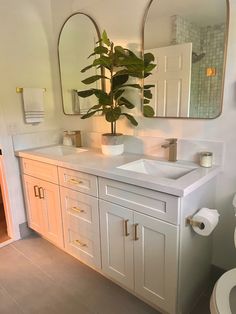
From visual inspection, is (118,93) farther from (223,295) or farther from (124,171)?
(223,295)

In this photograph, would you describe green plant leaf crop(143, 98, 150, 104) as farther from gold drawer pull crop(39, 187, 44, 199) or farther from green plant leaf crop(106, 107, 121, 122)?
gold drawer pull crop(39, 187, 44, 199)

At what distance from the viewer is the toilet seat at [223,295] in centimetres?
94

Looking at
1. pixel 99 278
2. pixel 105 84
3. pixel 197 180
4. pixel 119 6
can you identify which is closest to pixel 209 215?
pixel 197 180

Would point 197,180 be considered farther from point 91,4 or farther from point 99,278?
point 91,4

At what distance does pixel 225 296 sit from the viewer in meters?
1.00

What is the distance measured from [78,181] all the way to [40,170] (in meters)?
0.51

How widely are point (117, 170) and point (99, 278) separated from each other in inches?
36.6

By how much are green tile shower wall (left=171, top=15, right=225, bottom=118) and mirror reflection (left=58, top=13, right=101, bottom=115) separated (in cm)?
80

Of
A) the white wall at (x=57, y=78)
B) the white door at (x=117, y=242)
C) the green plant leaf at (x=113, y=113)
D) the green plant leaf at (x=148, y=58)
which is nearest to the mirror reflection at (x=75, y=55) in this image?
the white wall at (x=57, y=78)

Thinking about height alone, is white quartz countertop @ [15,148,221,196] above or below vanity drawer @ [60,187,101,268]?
above

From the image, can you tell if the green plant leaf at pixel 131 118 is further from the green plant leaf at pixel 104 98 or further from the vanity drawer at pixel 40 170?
the vanity drawer at pixel 40 170

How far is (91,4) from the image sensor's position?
2.06m

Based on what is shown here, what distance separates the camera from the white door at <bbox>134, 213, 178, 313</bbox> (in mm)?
1312

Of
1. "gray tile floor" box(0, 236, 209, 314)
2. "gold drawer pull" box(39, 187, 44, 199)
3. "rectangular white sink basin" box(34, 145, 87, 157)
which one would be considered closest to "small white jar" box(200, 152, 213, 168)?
"gray tile floor" box(0, 236, 209, 314)
